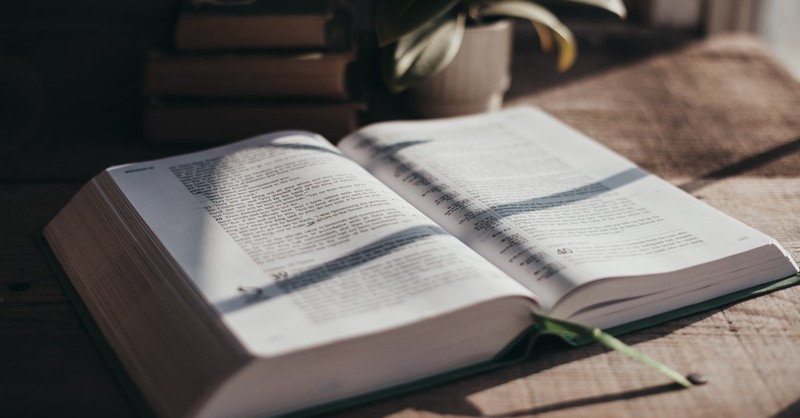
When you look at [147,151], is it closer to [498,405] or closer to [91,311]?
[91,311]

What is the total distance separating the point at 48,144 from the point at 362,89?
0.32 m

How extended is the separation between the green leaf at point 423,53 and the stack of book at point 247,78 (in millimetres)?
58

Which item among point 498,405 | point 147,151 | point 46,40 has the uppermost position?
point 46,40

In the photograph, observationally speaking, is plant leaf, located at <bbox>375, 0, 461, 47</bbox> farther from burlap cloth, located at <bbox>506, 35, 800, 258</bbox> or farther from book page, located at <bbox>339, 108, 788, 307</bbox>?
burlap cloth, located at <bbox>506, 35, 800, 258</bbox>

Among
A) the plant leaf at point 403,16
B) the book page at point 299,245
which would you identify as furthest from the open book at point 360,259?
the plant leaf at point 403,16

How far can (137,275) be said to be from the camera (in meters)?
0.58

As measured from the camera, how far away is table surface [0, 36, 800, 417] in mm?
536

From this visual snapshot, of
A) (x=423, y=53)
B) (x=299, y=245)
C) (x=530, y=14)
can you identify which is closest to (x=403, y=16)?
(x=423, y=53)

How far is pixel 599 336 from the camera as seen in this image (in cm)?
55

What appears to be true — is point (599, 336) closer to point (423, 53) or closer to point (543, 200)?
point (543, 200)

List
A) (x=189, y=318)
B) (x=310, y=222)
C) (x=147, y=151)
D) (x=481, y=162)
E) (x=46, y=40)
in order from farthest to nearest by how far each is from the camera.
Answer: (x=46, y=40) < (x=147, y=151) < (x=481, y=162) < (x=310, y=222) < (x=189, y=318)

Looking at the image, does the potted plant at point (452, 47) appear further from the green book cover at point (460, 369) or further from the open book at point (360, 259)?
the green book cover at point (460, 369)

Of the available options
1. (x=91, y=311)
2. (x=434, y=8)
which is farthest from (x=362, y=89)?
(x=91, y=311)

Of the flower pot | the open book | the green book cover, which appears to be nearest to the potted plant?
the flower pot
